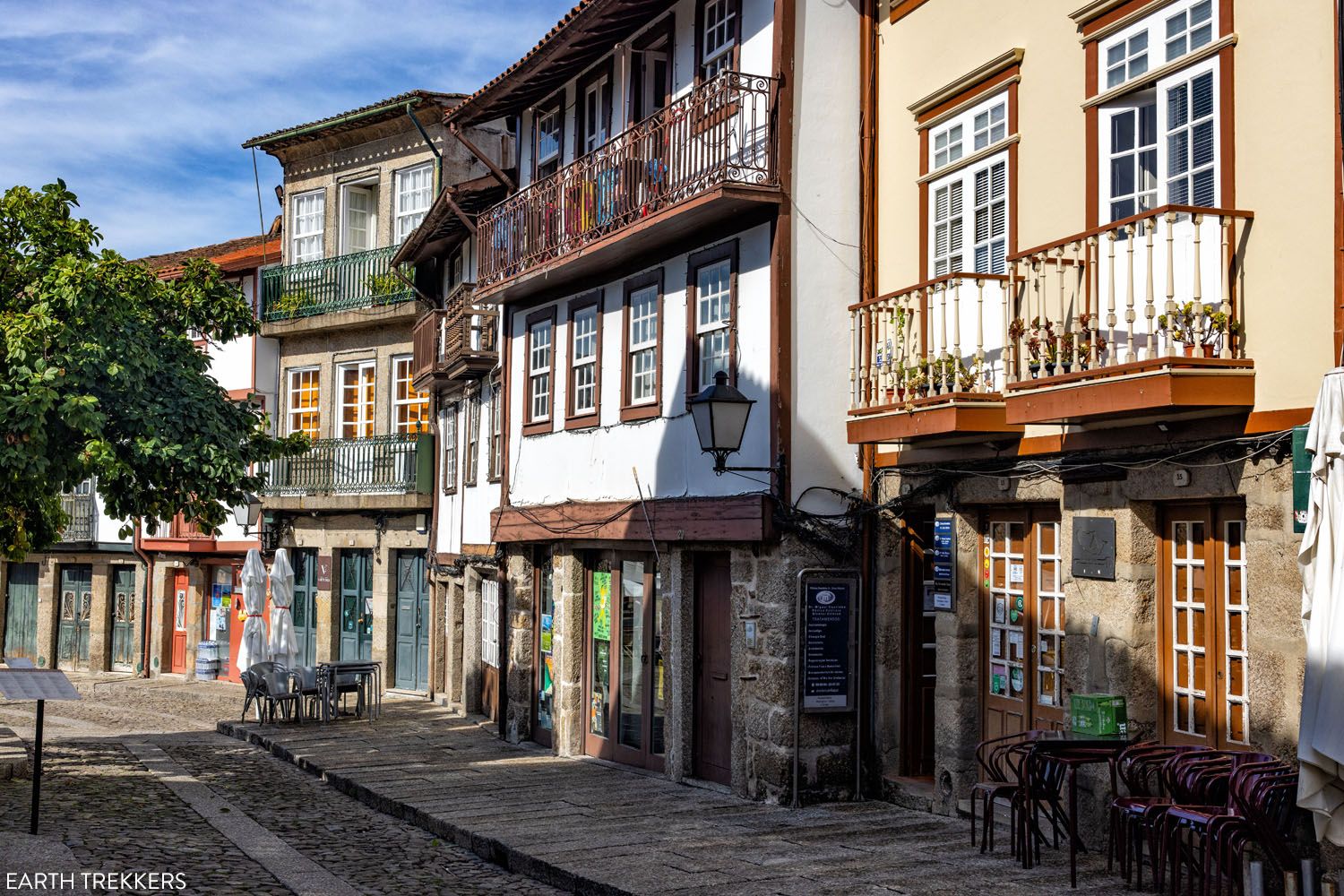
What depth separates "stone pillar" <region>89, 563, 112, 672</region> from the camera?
109 feet

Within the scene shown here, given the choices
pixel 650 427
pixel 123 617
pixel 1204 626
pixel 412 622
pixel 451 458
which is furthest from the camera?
pixel 123 617

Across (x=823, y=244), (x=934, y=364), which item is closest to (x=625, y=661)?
(x=823, y=244)

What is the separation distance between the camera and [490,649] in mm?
20609

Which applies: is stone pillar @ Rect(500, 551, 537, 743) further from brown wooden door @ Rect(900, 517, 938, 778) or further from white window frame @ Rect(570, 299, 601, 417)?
brown wooden door @ Rect(900, 517, 938, 778)

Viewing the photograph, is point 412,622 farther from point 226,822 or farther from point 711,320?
point 711,320

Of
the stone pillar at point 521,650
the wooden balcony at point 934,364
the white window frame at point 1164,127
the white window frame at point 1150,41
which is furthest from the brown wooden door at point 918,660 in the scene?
the stone pillar at point 521,650

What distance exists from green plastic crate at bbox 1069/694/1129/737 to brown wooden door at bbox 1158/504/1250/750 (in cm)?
37

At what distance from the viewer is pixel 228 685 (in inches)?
1143

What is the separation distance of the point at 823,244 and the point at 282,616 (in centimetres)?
1263

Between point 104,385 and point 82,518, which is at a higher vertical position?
point 104,385

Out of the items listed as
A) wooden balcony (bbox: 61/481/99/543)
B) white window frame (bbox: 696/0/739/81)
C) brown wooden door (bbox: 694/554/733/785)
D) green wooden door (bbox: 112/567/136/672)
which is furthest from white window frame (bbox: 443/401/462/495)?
wooden balcony (bbox: 61/481/99/543)

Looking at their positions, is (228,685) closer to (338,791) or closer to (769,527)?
(338,791)

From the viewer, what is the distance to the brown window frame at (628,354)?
49.3ft

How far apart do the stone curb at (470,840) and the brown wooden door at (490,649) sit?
314 centimetres
